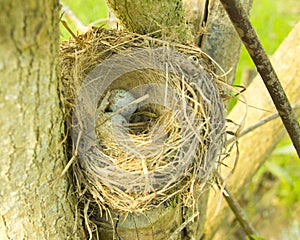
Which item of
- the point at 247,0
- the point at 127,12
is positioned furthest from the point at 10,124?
the point at 247,0

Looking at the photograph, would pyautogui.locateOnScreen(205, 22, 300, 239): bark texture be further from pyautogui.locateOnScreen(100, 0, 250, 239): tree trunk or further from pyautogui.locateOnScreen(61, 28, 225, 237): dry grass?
pyautogui.locateOnScreen(61, 28, 225, 237): dry grass

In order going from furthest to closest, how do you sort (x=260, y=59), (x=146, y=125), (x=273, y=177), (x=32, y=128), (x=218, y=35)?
(x=273, y=177), (x=218, y=35), (x=146, y=125), (x=260, y=59), (x=32, y=128)

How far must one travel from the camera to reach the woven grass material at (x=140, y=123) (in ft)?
2.75

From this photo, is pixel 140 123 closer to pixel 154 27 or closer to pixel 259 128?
pixel 154 27

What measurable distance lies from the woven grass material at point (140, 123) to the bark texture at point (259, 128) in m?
0.54

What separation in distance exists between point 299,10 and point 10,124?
280 centimetres

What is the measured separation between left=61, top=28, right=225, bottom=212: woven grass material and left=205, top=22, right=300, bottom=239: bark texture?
54cm

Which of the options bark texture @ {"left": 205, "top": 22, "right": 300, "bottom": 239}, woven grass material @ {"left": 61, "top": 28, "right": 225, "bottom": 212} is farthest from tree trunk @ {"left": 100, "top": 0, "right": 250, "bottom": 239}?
bark texture @ {"left": 205, "top": 22, "right": 300, "bottom": 239}

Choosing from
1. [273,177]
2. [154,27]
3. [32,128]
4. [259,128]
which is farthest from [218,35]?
[273,177]

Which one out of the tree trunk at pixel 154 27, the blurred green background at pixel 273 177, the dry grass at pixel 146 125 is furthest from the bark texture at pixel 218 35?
the blurred green background at pixel 273 177

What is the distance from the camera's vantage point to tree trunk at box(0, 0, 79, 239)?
60 centimetres

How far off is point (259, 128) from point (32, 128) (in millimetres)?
996

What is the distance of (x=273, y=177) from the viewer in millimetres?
2879

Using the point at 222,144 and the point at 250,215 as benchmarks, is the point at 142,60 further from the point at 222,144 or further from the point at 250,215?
the point at 250,215
